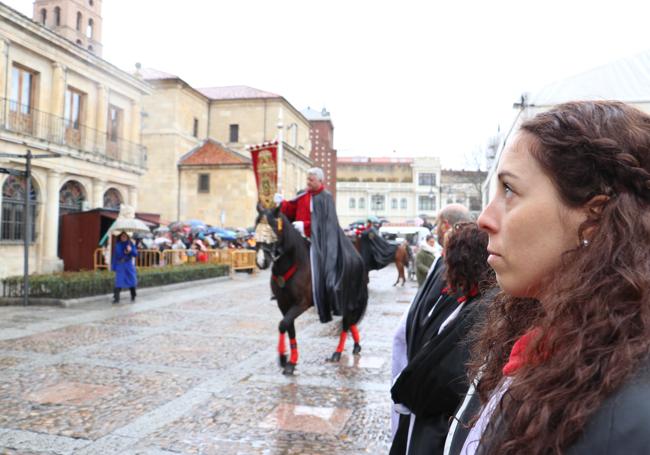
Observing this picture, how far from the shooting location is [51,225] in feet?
77.2

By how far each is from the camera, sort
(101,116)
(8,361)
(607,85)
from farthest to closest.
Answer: (101,116) < (607,85) < (8,361)

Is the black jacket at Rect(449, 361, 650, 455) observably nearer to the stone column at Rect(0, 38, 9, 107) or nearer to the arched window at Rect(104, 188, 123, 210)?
the stone column at Rect(0, 38, 9, 107)

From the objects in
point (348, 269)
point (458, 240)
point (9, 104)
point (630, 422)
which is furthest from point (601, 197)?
point (9, 104)

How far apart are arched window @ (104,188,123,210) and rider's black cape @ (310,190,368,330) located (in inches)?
946

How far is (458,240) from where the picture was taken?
279cm

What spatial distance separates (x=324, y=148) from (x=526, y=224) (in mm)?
69547

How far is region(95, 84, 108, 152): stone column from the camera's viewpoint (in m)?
27.8

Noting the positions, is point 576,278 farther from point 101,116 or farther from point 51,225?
point 101,116

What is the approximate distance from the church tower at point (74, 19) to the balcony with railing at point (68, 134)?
33150 millimetres

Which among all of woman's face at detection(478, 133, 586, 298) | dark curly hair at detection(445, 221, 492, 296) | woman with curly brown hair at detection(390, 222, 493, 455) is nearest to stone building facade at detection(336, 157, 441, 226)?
dark curly hair at detection(445, 221, 492, 296)

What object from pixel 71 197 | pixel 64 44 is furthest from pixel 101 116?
pixel 71 197

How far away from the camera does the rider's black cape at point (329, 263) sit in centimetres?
739

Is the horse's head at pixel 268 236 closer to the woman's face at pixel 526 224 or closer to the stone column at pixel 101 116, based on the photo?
the woman's face at pixel 526 224

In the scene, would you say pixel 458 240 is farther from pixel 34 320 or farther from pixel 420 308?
pixel 34 320
